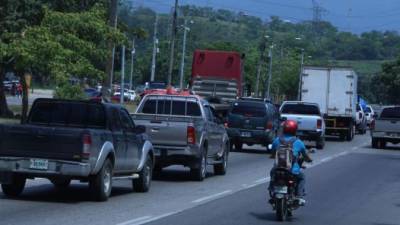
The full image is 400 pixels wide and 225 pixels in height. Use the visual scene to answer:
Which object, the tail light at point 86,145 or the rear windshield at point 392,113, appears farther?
the rear windshield at point 392,113

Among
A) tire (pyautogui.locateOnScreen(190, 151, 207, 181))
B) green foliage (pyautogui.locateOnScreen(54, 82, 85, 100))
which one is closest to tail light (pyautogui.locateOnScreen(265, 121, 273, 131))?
green foliage (pyautogui.locateOnScreen(54, 82, 85, 100))

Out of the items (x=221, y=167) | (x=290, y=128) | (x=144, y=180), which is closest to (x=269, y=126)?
(x=221, y=167)

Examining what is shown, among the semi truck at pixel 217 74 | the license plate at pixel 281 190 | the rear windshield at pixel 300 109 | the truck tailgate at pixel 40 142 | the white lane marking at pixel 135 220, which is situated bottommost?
the white lane marking at pixel 135 220

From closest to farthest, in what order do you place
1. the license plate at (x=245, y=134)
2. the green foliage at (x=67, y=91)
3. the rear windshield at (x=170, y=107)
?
the rear windshield at (x=170, y=107)
the green foliage at (x=67, y=91)
the license plate at (x=245, y=134)

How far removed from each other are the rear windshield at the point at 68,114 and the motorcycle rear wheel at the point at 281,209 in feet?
13.4

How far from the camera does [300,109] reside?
4169cm

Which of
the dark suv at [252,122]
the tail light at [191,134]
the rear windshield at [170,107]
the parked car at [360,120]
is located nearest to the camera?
the tail light at [191,134]

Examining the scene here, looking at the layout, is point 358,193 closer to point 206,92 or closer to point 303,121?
point 303,121

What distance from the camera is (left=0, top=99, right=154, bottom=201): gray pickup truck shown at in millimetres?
16297

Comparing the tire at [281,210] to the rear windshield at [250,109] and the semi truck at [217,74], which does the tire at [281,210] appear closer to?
the rear windshield at [250,109]

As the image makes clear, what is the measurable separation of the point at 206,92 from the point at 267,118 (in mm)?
10642

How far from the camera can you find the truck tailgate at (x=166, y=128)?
21500mm

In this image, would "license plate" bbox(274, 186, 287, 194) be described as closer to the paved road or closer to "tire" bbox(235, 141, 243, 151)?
the paved road

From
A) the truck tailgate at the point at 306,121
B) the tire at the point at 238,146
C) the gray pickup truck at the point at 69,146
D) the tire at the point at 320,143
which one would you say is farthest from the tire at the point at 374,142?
the gray pickup truck at the point at 69,146
